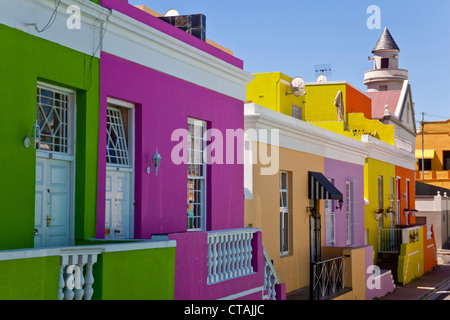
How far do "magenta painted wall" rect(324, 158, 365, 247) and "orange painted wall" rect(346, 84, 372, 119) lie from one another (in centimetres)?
686

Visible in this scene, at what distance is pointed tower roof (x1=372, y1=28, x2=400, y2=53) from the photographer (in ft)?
153

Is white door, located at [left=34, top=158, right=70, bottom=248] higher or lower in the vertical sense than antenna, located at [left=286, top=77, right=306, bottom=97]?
lower

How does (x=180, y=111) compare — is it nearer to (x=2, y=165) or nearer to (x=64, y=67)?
(x=64, y=67)

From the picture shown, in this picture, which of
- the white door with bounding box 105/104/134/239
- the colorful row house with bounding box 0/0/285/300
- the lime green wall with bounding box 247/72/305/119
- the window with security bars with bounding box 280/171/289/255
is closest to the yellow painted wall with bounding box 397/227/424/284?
the lime green wall with bounding box 247/72/305/119

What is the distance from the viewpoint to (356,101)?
29828 millimetres

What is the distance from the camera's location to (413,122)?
38.2 meters

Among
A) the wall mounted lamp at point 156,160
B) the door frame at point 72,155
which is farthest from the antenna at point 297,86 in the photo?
the door frame at point 72,155

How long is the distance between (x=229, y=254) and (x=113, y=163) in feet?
7.71

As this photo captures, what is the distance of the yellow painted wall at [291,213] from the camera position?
47.6 ft

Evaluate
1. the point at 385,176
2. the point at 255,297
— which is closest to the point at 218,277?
the point at 255,297

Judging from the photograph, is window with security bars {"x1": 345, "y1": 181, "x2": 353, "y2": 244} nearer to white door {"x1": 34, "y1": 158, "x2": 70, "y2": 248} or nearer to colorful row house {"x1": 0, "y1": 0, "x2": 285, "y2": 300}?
colorful row house {"x1": 0, "y1": 0, "x2": 285, "y2": 300}

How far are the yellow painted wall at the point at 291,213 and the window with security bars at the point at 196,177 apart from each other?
2.65 metres

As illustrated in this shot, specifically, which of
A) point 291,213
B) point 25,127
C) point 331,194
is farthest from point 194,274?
point 331,194

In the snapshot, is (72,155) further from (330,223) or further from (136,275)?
(330,223)
